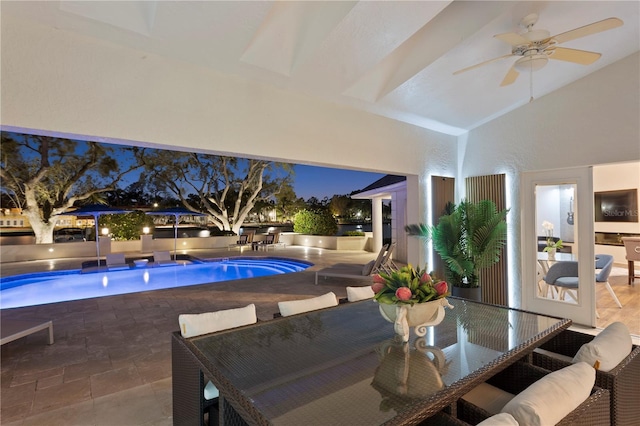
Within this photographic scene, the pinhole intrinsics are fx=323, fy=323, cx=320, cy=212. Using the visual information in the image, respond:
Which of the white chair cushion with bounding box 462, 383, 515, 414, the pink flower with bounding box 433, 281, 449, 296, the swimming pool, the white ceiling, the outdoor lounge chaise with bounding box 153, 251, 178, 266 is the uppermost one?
the white ceiling

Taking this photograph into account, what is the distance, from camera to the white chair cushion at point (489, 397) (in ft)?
6.54

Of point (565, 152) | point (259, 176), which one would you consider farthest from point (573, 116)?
point (259, 176)

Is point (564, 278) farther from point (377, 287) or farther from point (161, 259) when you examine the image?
point (161, 259)

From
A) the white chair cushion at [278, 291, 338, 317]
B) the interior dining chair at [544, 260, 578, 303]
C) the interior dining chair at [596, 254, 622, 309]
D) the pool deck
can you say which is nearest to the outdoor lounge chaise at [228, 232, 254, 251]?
the pool deck

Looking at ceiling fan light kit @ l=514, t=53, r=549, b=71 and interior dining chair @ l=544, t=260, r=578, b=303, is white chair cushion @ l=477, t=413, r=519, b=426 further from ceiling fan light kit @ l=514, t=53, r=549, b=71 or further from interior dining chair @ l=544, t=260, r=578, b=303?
interior dining chair @ l=544, t=260, r=578, b=303

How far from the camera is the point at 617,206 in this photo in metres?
9.32

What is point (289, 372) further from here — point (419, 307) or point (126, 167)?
point (126, 167)

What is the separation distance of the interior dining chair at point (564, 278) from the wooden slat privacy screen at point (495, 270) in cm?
68

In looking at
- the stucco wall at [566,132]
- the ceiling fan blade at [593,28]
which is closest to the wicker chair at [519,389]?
the ceiling fan blade at [593,28]

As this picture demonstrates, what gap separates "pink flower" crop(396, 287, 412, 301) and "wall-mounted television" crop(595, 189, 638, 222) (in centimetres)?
1063

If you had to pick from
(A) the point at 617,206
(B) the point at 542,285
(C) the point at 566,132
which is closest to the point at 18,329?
(B) the point at 542,285

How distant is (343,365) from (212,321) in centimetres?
106

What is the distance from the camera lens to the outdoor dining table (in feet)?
4.60

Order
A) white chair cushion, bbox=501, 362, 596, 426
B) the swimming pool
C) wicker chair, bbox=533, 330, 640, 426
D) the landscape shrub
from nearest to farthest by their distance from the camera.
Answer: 1. white chair cushion, bbox=501, 362, 596, 426
2. wicker chair, bbox=533, 330, 640, 426
3. the swimming pool
4. the landscape shrub
